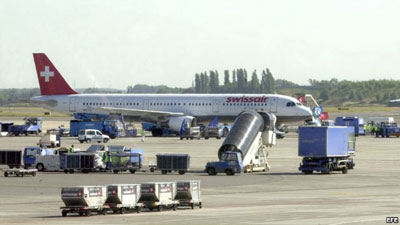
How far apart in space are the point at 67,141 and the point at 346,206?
68.6m

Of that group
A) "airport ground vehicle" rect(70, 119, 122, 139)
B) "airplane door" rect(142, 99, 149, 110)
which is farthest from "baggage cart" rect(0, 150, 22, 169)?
"airplane door" rect(142, 99, 149, 110)

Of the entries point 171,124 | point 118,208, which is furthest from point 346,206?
point 171,124

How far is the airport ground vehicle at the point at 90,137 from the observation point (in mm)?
101625

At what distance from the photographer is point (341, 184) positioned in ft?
178

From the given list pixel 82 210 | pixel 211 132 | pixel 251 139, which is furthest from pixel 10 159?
pixel 211 132

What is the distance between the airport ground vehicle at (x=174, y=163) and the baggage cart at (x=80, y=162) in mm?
4558

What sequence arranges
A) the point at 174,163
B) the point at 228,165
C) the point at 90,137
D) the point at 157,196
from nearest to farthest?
the point at 157,196
the point at 228,165
the point at 174,163
the point at 90,137

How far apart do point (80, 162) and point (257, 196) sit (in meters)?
20.6

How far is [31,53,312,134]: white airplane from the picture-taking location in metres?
113

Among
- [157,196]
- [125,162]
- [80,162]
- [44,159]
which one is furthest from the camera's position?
[44,159]

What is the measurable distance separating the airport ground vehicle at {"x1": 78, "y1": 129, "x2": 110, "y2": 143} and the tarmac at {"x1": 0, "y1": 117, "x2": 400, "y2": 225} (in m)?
24.6

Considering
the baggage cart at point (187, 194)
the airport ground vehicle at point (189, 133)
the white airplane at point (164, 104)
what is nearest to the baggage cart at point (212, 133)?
the airport ground vehicle at point (189, 133)

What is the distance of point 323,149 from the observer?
62.2 meters

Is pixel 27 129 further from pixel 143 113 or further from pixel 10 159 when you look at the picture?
pixel 10 159
